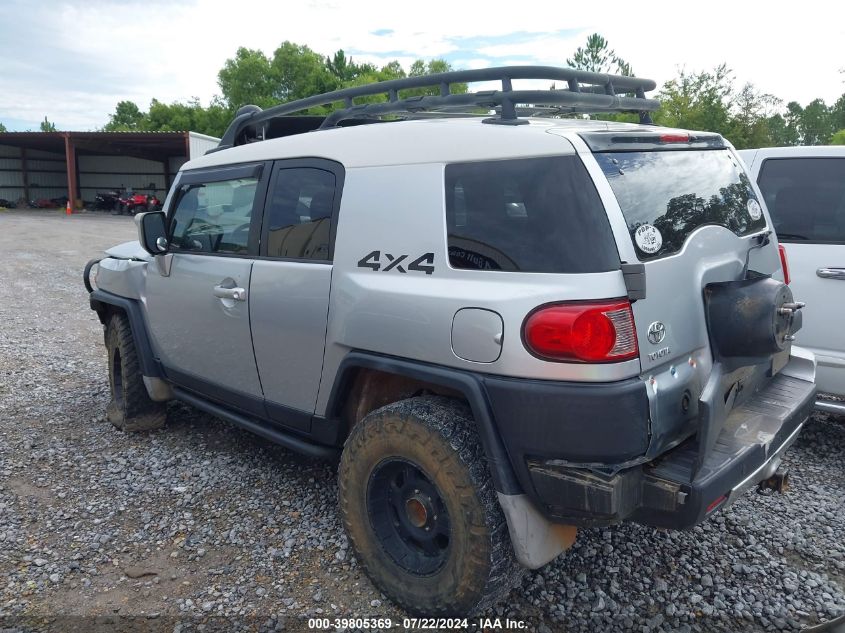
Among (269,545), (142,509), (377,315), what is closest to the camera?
(377,315)

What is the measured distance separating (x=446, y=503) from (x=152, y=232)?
2643 mm

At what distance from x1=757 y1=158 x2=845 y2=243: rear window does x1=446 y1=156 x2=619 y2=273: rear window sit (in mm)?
2788

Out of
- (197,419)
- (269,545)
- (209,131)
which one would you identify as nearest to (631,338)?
(269,545)

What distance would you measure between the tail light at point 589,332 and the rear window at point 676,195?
0.26 m

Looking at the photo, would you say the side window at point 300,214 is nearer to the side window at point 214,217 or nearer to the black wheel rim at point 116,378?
the side window at point 214,217

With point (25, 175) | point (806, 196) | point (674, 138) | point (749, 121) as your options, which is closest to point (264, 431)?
point (674, 138)

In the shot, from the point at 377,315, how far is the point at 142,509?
195 centimetres

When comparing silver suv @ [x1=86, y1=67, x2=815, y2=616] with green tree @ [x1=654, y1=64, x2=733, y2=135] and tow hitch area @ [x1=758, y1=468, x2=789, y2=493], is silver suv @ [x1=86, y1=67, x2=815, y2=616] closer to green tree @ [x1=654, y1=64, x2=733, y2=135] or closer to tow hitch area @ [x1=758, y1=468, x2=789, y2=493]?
tow hitch area @ [x1=758, y1=468, x2=789, y2=493]

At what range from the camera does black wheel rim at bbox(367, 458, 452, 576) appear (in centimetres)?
267

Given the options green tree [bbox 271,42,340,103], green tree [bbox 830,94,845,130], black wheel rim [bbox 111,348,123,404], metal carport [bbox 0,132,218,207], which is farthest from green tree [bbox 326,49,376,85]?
black wheel rim [bbox 111,348,123,404]

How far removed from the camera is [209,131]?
5172 centimetres

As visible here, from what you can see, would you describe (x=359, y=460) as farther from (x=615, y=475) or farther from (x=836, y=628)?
(x=836, y=628)

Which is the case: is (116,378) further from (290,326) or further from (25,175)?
(25,175)

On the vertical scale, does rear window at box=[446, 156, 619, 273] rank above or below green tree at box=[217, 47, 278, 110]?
below
